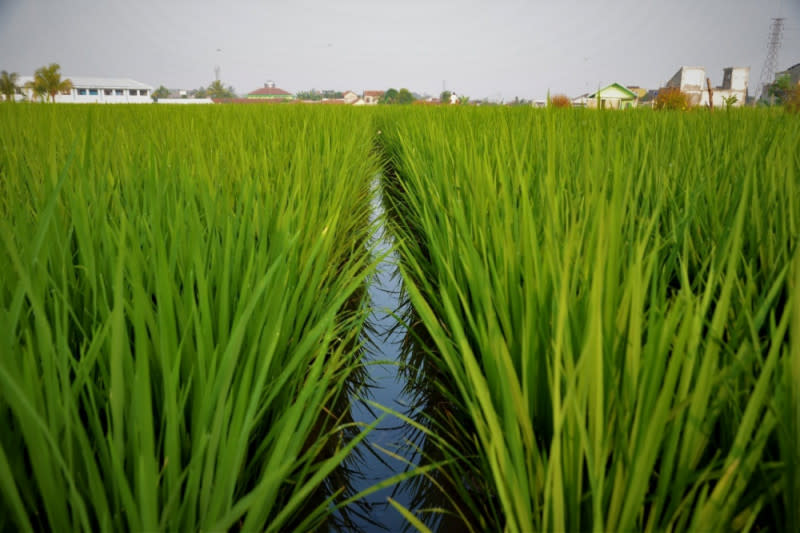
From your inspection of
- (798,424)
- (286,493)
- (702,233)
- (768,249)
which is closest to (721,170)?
(702,233)

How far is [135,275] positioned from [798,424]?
629mm

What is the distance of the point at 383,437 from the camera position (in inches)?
37.6

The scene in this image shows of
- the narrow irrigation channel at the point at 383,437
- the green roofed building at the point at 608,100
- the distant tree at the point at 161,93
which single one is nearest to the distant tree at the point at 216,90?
the distant tree at the point at 161,93

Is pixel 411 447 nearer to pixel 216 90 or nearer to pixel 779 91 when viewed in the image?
pixel 779 91

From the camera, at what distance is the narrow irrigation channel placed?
2.49ft

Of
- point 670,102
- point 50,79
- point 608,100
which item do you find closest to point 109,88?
point 50,79

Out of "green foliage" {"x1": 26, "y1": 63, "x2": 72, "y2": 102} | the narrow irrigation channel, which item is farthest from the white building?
the narrow irrigation channel

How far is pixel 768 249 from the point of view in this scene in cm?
80

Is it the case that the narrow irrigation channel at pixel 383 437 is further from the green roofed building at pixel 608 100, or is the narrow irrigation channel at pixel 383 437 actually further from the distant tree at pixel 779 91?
the distant tree at pixel 779 91

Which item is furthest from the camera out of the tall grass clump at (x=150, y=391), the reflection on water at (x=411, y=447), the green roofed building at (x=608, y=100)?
the green roofed building at (x=608, y=100)

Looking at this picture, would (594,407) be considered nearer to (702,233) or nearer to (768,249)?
(768,249)

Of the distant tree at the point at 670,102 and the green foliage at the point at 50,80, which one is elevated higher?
the green foliage at the point at 50,80

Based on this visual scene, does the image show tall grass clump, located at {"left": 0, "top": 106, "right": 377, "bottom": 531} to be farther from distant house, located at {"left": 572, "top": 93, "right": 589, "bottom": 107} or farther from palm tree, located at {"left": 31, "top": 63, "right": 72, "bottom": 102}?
palm tree, located at {"left": 31, "top": 63, "right": 72, "bottom": 102}

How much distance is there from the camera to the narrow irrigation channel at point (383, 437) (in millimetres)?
760
